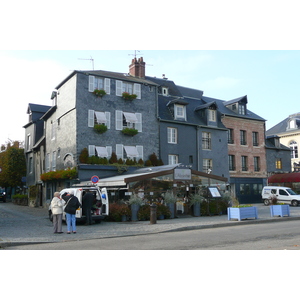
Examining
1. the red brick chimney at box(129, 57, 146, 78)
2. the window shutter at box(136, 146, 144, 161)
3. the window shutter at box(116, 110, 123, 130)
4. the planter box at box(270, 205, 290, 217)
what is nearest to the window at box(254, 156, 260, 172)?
the window shutter at box(136, 146, 144, 161)

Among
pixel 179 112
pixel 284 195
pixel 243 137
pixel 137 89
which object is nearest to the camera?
pixel 137 89

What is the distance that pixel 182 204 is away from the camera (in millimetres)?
21625

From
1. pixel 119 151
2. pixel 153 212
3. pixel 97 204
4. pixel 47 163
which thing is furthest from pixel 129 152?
pixel 153 212

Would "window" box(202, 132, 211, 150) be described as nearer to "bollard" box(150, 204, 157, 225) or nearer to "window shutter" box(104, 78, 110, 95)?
"window shutter" box(104, 78, 110, 95)

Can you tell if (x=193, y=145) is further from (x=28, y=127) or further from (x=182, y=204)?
(x=28, y=127)

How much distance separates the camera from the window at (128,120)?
1121 inches

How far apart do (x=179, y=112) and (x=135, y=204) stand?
14.4 m

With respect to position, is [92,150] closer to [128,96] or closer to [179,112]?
[128,96]

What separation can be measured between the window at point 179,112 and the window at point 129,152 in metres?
4.93

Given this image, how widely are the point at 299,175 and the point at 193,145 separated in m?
13.0

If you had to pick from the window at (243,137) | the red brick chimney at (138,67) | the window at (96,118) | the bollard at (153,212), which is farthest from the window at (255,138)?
the bollard at (153,212)

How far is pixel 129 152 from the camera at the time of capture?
28.0 meters

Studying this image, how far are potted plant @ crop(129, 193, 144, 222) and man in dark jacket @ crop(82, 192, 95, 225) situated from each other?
2712 mm
